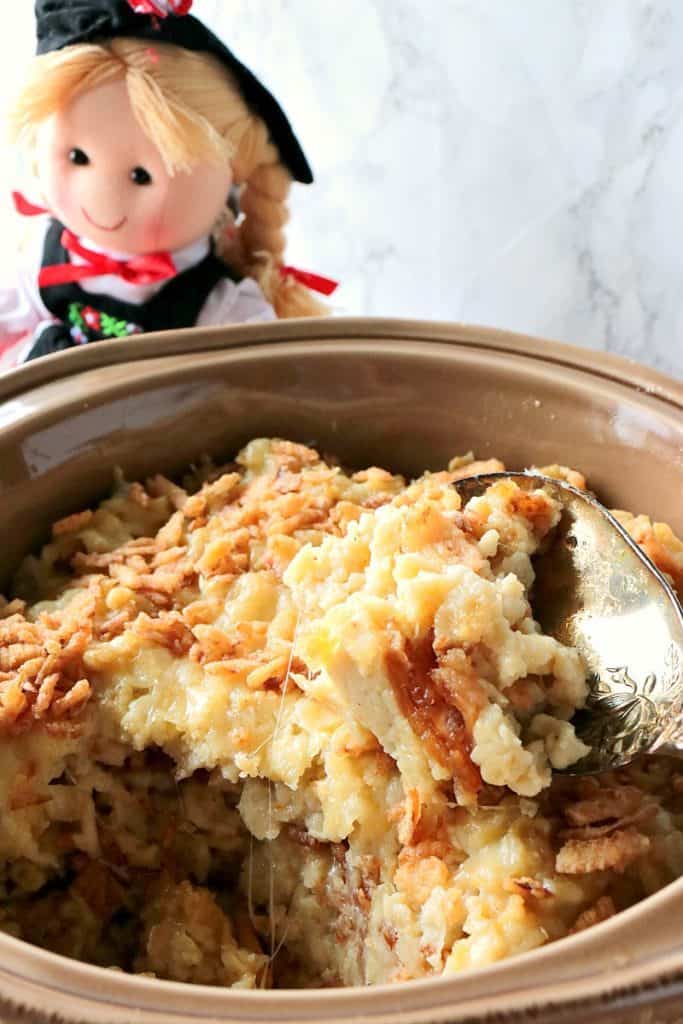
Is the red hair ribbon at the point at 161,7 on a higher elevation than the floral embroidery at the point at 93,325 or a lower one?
higher

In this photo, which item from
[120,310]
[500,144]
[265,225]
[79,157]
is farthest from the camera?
[500,144]

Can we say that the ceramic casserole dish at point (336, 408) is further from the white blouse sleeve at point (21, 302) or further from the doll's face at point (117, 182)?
the white blouse sleeve at point (21, 302)

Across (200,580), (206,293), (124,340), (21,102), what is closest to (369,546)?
(200,580)

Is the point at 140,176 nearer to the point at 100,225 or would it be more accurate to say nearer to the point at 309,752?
the point at 100,225

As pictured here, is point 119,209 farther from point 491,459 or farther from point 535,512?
point 535,512

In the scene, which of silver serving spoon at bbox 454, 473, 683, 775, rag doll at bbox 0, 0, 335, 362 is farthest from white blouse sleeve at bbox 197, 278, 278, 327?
silver serving spoon at bbox 454, 473, 683, 775

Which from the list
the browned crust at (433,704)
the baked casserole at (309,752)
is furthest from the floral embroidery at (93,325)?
the browned crust at (433,704)

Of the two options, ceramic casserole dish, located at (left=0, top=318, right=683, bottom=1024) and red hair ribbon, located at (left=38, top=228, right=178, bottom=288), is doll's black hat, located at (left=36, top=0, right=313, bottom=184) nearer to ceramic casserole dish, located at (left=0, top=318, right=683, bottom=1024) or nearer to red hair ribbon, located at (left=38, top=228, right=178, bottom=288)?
red hair ribbon, located at (left=38, top=228, right=178, bottom=288)

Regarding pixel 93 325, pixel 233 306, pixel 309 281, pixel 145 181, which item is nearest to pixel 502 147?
pixel 309 281
